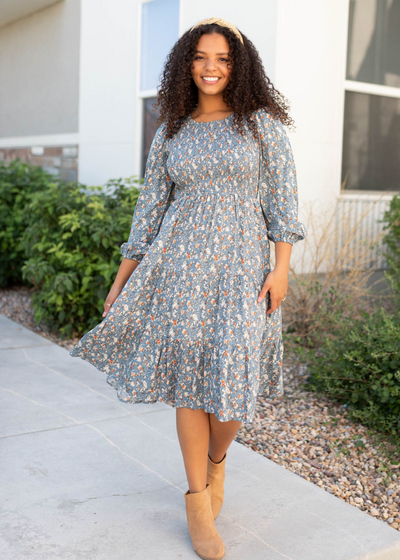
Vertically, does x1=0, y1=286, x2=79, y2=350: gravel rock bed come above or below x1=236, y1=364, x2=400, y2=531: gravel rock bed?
above

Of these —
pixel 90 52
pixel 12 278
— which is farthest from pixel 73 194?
pixel 90 52

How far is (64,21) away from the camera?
26.1ft

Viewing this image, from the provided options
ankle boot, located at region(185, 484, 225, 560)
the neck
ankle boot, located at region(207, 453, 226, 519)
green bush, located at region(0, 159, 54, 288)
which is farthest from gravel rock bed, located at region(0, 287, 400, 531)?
green bush, located at region(0, 159, 54, 288)

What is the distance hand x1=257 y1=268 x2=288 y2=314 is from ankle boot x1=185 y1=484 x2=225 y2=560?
2.28ft

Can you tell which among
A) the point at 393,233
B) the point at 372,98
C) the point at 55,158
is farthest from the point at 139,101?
the point at 393,233

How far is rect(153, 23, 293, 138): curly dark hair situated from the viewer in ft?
7.09

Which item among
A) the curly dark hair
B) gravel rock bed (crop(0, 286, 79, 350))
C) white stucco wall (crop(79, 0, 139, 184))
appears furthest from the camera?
white stucco wall (crop(79, 0, 139, 184))

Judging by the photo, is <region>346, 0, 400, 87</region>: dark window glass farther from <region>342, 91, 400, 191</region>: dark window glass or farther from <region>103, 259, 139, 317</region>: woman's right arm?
<region>103, 259, 139, 317</region>: woman's right arm

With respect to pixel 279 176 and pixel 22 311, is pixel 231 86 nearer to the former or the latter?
pixel 279 176

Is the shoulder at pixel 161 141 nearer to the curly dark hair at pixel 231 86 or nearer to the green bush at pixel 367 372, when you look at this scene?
the curly dark hair at pixel 231 86

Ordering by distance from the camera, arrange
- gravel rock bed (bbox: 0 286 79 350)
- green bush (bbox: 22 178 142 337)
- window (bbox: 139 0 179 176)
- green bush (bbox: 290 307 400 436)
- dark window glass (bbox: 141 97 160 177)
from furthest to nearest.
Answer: dark window glass (bbox: 141 97 160 177), window (bbox: 139 0 179 176), gravel rock bed (bbox: 0 286 79 350), green bush (bbox: 22 178 142 337), green bush (bbox: 290 307 400 436)

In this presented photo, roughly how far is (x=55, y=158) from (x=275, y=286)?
6.66 m

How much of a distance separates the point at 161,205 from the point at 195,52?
56 cm

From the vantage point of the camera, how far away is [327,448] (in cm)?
304
